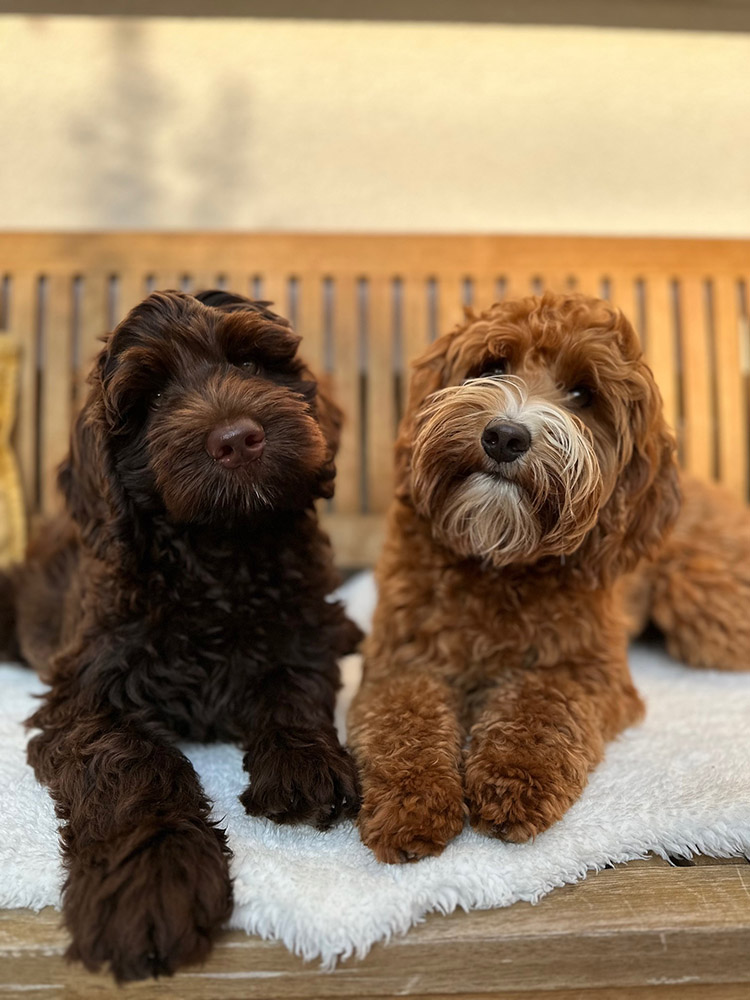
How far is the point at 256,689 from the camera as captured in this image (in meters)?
1.43

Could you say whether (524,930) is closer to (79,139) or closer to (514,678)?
(514,678)

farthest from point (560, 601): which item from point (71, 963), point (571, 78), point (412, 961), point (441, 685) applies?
point (571, 78)

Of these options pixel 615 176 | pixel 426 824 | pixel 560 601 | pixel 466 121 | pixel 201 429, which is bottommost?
pixel 426 824

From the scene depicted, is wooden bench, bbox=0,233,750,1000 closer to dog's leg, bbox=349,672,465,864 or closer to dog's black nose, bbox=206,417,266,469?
dog's leg, bbox=349,672,465,864

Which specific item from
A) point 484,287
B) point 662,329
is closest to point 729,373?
point 662,329

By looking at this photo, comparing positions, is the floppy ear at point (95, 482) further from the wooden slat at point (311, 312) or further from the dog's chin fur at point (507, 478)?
the wooden slat at point (311, 312)

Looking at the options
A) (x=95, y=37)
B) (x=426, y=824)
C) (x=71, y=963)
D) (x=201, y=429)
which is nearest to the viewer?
(x=71, y=963)

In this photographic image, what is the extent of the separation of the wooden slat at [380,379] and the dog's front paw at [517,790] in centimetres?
140

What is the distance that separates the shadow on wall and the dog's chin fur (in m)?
1.81

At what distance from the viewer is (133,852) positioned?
1.02m

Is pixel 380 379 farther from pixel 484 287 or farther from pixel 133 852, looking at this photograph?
pixel 133 852

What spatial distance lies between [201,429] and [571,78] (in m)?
2.33

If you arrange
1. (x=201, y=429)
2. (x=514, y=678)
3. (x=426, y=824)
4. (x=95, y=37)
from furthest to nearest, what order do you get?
1. (x=95, y=37)
2. (x=514, y=678)
3. (x=201, y=429)
4. (x=426, y=824)

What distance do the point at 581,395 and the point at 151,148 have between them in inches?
80.8
